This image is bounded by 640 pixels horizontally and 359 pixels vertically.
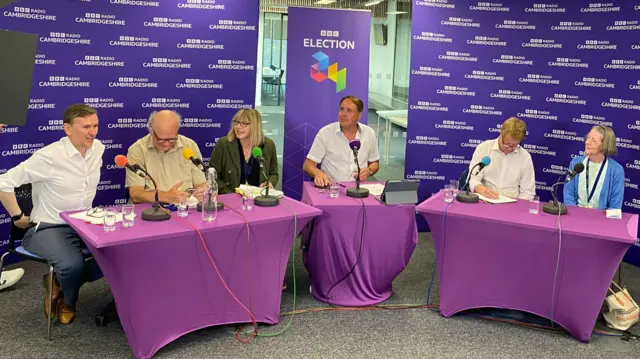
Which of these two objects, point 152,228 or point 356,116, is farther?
point 356,116

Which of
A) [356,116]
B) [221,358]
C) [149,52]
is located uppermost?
[149,52]

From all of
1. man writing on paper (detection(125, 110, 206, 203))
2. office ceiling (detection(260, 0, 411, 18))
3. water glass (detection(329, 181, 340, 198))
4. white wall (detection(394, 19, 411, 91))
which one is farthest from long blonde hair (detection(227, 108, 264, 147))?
white wall (detection(394, 19, 411, 91))

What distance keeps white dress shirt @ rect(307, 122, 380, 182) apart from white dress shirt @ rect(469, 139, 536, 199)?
84cm

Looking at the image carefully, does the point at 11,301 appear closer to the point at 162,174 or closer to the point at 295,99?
the point at 162,174

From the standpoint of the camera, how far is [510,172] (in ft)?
14.6

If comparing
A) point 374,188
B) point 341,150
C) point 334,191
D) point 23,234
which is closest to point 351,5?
point 341,150

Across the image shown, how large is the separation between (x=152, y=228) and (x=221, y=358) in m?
0.80

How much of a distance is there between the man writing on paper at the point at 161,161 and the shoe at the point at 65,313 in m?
0.75

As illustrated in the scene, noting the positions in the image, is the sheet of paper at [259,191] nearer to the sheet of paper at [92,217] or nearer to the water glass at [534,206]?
the sheet of paper at [92,217]

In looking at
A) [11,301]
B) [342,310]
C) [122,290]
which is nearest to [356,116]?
[342,310]

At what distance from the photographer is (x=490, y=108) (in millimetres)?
5695

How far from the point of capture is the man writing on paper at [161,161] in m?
3.92

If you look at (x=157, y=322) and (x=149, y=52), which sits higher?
(x=149, y=52)

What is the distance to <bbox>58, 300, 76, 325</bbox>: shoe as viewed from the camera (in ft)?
11.8
